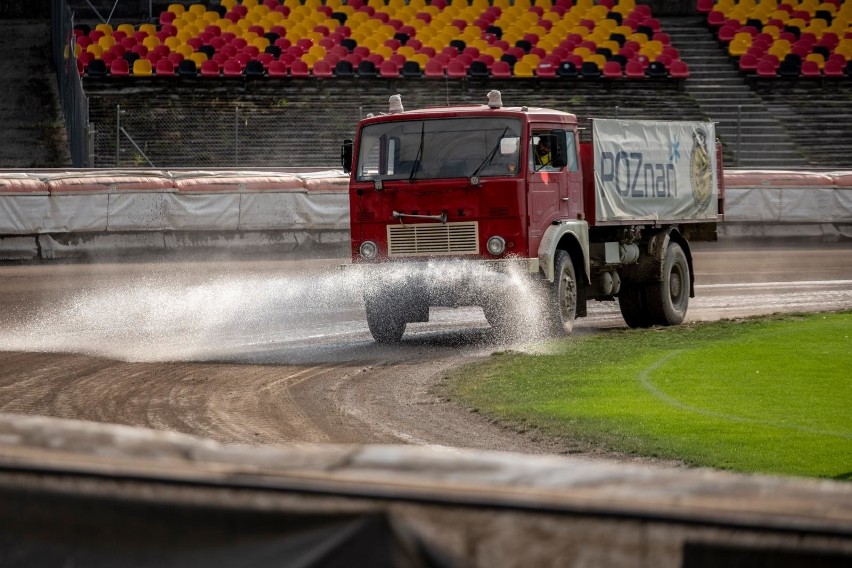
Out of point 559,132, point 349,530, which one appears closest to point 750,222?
point 559,132

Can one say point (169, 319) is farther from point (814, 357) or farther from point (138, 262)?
point (814, 357)

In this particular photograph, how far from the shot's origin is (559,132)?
14883 millimetres

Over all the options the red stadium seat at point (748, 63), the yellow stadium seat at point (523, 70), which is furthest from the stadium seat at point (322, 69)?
the red stadium seat at point (748, 63)

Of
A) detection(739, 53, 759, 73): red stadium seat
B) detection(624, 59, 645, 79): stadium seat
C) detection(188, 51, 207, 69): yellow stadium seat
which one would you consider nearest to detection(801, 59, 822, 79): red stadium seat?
detection(739, 53, 759, 73): red stadium seat

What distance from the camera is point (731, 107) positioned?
3619 cm

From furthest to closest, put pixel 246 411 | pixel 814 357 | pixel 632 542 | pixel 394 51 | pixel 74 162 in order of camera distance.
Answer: pixel 394 51 → pixel 74 162 → pixel 814 357 → pixel 246 411 → pixel 632 542

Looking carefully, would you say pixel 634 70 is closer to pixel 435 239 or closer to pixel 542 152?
pixel 542 152

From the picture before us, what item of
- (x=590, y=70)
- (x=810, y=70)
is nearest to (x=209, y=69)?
(x=590, y=70)

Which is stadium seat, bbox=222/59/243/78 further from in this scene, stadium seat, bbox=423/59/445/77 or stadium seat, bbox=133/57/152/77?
stadium seat, bbox=423/59/445/77

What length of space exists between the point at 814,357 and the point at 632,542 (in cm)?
1104

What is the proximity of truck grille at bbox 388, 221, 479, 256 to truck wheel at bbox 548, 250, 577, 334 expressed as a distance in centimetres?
112

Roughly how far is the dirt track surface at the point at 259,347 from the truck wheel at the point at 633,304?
16.9 inches

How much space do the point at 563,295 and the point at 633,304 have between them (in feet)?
8.42

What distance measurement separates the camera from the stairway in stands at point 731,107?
113 feet
